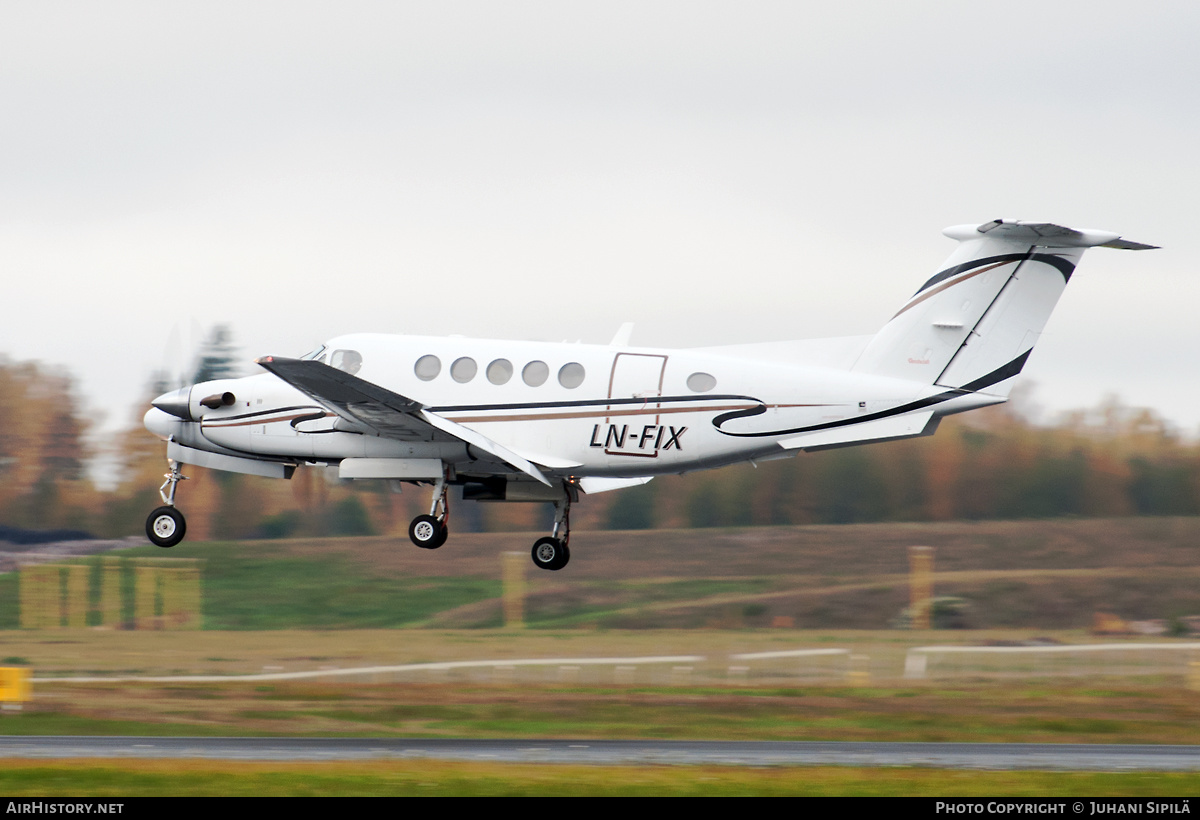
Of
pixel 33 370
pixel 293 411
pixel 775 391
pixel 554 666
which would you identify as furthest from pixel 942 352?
pixel 33 370

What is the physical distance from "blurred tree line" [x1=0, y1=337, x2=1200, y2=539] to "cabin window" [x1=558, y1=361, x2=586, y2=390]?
68.6ft

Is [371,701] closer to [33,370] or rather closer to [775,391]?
[775,391]

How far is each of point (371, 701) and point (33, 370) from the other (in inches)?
1922

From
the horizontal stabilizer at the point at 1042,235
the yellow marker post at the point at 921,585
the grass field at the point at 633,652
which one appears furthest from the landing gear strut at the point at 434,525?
the yellow marker post at the point at 921,585

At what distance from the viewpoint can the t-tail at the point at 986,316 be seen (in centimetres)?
2431

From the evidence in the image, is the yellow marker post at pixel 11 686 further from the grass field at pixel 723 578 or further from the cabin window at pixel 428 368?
the grass field at pixel 723 578

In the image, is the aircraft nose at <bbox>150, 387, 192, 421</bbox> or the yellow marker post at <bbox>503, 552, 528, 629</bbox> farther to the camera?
the yellow marker post at <bbox>503, 552, 528, 629</bbox>

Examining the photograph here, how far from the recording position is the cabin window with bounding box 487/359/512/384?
992 inches

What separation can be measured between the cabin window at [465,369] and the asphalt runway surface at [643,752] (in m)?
6.95

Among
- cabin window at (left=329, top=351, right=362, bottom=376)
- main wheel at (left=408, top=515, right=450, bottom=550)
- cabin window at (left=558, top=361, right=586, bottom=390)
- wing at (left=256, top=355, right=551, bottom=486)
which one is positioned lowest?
main wheel at (left=408, top=515, right=450, bottom=550)

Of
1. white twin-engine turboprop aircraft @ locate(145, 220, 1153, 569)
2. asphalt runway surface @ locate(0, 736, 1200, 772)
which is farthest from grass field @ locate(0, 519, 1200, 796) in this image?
white twin-engine turboprop aircraft @ locate(145, 220, 1153, 569)

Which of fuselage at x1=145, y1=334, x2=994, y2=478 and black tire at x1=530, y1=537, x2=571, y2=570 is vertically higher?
fuselage at x1=145, y1=334, x2=994, y2=478

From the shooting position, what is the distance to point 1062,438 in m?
52.2

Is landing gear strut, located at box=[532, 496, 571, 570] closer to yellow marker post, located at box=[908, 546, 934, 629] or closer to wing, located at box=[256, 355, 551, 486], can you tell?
wing, located at box=[256, 355, 551, 486]
